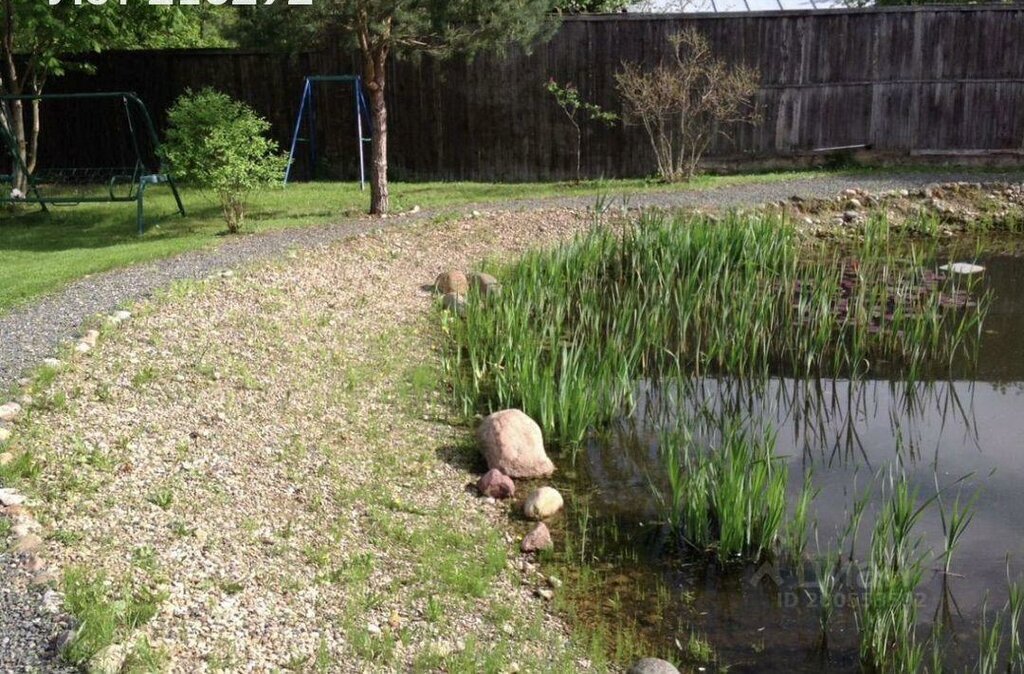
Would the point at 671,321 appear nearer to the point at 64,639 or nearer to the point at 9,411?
the point at 9,411

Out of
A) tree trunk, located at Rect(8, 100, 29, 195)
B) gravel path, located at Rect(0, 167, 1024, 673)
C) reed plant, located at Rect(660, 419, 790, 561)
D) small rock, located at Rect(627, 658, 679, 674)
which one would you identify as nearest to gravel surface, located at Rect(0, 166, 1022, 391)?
gravel path, located at Rect(0, 167, 1024, 673)

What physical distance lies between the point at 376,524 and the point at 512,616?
2.99 feet

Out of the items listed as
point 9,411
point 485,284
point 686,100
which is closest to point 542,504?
point 9,411

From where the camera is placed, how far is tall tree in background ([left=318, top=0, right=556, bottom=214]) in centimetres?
995

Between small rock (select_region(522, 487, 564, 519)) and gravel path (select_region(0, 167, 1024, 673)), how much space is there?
2337 millimetres

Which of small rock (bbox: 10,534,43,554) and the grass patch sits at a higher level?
small rock (bbox: 10,534,43,554)

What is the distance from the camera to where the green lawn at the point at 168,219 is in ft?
30.1

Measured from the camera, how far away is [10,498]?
4477mm

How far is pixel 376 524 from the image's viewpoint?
4965 millimetres

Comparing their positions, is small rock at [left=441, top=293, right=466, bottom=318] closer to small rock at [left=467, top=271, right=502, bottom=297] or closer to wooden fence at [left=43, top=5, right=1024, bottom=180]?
small rock at [left=467, top=271, right=502, bottom=297]

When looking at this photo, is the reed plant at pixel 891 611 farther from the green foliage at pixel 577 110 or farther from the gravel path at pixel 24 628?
the green foliage at pixel 577 110

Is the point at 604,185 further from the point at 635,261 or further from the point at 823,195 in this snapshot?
the point at 635,261

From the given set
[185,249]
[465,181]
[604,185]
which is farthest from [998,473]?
[465,181]

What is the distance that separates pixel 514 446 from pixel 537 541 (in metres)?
0.85
